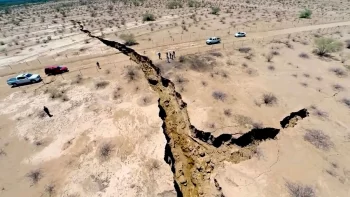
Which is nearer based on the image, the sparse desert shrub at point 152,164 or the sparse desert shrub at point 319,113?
the sparse desert shrub at point 152,164

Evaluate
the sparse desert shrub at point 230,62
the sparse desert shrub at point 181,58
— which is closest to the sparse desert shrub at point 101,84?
the sparse desert shrub at point 181,58

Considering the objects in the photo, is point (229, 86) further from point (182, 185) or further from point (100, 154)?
point (100, 154)

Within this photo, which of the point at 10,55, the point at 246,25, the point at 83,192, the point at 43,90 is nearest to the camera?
the point at 83,192

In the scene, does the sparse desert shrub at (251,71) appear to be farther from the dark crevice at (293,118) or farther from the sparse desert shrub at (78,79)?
the sparse desert shrub at (78,79)

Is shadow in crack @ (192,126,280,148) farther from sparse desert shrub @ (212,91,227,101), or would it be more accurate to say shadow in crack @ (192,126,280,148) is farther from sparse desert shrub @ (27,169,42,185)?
sparse desert shrub @ (27,169,42,185)

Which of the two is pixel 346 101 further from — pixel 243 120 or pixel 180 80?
pixel 180 80

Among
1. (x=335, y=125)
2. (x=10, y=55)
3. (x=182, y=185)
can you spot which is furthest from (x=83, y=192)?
(x=10, y=55)
